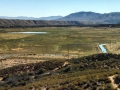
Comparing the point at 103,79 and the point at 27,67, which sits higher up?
the point at 103,79

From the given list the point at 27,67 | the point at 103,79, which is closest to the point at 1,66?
the point at 27,67

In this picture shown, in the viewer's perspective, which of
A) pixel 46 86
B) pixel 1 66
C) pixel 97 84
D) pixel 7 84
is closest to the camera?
pixel 97 84

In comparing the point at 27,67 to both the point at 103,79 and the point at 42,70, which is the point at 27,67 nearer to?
the point at 42,70

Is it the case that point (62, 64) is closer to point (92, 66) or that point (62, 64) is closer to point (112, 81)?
point (92, 66)

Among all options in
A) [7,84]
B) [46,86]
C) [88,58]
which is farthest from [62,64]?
[46,86]

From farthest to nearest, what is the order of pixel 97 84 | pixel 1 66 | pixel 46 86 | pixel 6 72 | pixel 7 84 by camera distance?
pixel 1 66 < pixel 6 72 < pixel 7 84 < pixel 46 86 < pixel 97 84

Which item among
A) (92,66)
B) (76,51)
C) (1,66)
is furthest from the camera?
(76,51)

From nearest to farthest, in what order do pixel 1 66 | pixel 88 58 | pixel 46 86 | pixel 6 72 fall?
1. pixel 46 86
2. pixel 6 72
3. pixel 88 58
4. pixel 1 66

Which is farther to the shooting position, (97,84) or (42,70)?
(42,70)

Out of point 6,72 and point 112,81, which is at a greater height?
point 112,81
